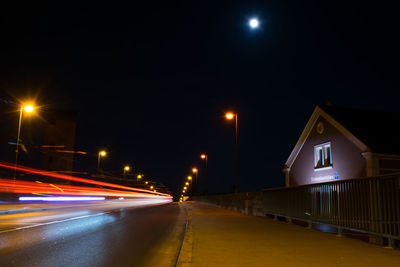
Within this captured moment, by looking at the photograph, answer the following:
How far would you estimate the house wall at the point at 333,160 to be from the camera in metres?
22.5

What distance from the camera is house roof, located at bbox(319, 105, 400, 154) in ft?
72.5

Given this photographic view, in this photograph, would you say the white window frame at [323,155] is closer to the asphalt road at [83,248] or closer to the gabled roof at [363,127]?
the gabled roof at [363,127]

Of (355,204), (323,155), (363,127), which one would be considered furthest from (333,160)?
(355,204)

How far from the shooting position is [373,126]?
25.4 meters

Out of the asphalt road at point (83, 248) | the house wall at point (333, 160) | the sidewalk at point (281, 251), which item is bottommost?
the asphalt road at point (83, 248)

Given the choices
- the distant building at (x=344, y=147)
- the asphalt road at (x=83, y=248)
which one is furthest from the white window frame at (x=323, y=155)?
the asphalt road at (x=83, y=248)

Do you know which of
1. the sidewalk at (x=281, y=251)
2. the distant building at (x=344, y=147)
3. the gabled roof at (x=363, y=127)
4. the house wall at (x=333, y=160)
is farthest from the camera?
the house wall at (x=333, y=160)

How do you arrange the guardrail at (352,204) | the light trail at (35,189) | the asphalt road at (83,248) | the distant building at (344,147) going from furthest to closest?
the light trail at (35,189), the distant building at (344,147), the guardrail at (352,204), the asphalt road at (83,248)

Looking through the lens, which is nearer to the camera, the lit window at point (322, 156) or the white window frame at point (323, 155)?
the white window frame at point (323, 155)

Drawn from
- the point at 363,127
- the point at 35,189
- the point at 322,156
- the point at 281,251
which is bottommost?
the point at 281,251

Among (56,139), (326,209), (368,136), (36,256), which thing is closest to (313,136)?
(368,136)

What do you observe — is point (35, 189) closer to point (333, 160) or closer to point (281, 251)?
point (333, 160)

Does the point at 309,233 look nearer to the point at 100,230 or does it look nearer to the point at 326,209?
the point at 326,209

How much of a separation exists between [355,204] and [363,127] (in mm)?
16342
